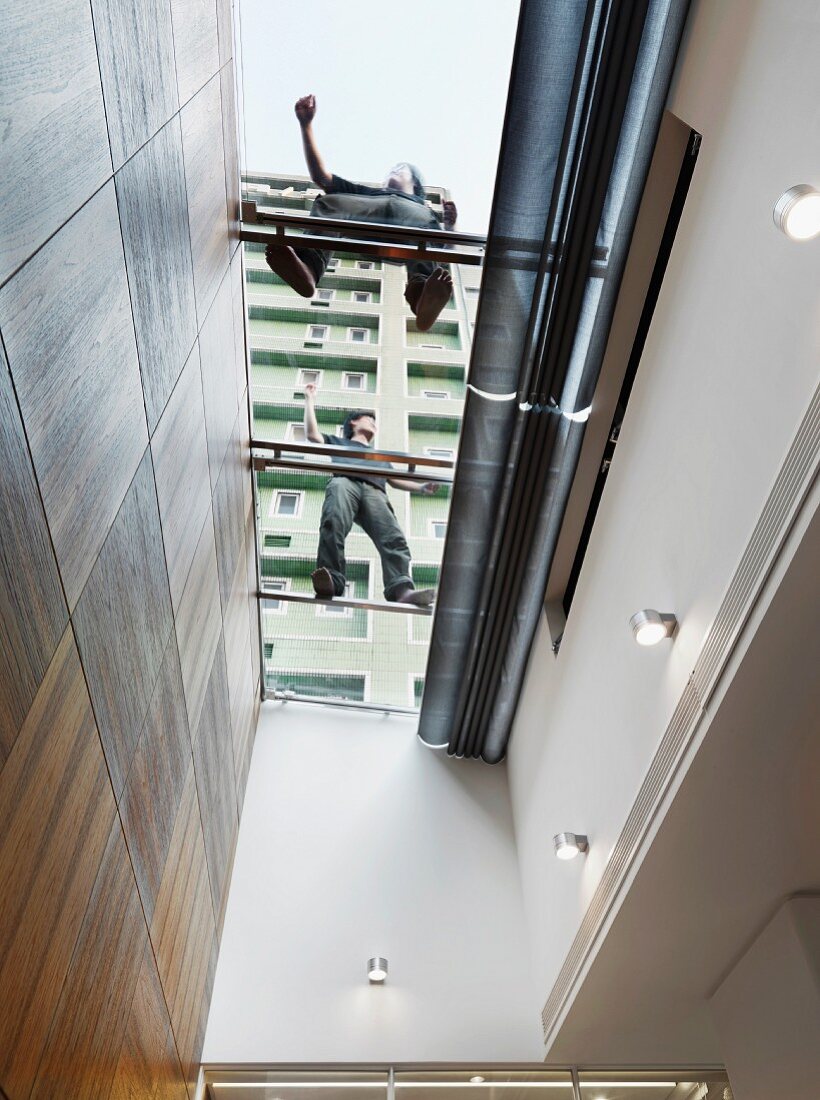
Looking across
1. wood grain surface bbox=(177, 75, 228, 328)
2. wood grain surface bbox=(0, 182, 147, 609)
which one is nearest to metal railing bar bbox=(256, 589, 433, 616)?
wood grain surface bbox=(177, 75, 228, 328)

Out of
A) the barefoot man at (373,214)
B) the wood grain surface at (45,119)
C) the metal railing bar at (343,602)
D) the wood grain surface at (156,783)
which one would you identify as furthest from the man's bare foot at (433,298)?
the wood grain surface at (45,119)

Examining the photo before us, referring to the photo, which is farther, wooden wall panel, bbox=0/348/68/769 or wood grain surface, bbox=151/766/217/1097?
wood grain surface, bbox=151/766/217/1097

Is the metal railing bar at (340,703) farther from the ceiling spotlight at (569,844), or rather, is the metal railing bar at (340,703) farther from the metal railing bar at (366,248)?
the metal railing bar at (366,248)

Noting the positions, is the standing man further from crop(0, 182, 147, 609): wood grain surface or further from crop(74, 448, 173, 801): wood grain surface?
crop(0, 182, 147, 609): wood grain surface

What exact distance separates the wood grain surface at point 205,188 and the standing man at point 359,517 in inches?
46.6

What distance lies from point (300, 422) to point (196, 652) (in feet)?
5.52

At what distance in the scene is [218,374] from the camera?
3.30m

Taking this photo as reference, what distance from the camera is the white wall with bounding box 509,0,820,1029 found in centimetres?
206

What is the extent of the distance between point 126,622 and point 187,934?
1.72 m

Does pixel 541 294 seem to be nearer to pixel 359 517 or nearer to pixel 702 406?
pixel 702 406

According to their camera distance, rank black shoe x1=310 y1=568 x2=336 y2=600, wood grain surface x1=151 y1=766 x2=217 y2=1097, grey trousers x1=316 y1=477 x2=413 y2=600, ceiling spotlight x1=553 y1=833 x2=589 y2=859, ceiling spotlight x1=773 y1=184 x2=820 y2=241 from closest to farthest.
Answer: ceiling spotlight x1=773 y1=184 x2=820 y2=241, wood grain surface x1=151 y1=766 x2=217 y2=1097, ceiling spotlight x1=553 y1=833 x2=589 y2=859, grey trousers x1=316 y1=477 x2=413 y2=600, black shoe x1=310 y1=568 x2=336 y2=600

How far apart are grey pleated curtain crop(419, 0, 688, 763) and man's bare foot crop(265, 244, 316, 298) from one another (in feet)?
2.81

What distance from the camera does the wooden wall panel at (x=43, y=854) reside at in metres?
1.47

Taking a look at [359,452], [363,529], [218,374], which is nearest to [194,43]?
[218,374]
